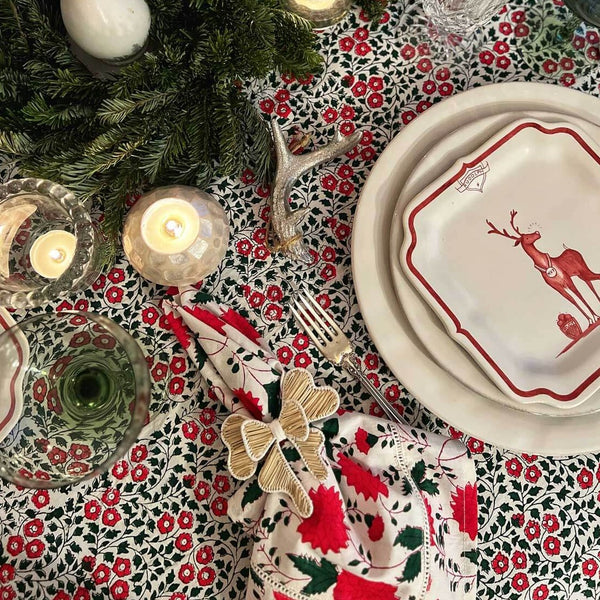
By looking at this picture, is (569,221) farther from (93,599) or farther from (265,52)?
(93,599)

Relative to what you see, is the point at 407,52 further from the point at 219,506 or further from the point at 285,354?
the point at 219,506

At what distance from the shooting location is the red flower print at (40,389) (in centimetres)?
64

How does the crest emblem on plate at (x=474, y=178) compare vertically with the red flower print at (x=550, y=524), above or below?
above

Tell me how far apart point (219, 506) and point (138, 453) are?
112 millimetres

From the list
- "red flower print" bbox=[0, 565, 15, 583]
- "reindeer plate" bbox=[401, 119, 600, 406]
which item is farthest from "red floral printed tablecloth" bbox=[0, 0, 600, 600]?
"reindeer plate" bbox=[401, 119, 600, 406]

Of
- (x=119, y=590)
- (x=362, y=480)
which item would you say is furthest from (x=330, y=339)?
(x=119, y=590)

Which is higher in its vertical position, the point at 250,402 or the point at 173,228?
the point at 173,228

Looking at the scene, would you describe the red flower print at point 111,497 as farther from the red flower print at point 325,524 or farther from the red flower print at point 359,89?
the red flower print at point 359,89

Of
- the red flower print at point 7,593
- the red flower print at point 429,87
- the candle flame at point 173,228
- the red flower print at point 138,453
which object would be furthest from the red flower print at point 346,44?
the red flower print at point 7,593

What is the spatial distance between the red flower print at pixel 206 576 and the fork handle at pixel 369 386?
268 mm

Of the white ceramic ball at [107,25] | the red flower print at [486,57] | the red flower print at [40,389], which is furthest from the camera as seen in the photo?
the red flower print at [486,57]

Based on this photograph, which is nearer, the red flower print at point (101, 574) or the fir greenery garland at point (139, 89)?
the fir greenery garland at point (139, 89)

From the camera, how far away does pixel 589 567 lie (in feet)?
2.19

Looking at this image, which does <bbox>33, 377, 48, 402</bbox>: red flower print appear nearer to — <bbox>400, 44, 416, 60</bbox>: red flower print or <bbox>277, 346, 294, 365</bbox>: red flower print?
<bbox>277, 346, 294, 365</bbox>: red flower print
